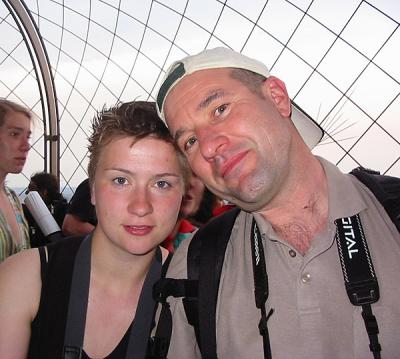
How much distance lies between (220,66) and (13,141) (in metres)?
3.49

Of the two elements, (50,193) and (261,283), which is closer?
(261,283)

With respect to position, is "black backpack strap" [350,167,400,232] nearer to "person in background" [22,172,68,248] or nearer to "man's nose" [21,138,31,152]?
"man's nose" [21,138,31,152]

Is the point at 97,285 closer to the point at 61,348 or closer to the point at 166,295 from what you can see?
the point at 61,348

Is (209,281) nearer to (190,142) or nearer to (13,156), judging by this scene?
(190,142)

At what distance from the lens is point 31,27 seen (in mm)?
14344

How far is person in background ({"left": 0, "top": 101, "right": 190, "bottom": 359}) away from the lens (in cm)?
280

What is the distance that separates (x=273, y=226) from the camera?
8.98 feet

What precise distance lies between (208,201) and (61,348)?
417 cm

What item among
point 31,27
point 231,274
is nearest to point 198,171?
point 231,274

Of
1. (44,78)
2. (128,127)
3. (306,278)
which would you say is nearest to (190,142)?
(128,127)

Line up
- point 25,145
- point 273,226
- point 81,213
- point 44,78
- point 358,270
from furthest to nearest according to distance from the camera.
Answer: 1. point 44,78
2. point 81,213
3. point 25,145
4. point 273,226
5. point 358,270

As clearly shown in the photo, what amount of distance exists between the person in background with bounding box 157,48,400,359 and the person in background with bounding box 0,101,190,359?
27 centimetres

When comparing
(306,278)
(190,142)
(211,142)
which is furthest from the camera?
(190,142)

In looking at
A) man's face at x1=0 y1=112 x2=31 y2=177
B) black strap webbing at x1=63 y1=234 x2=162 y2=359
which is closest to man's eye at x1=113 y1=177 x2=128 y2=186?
black strap webbing at x1=63 y1=234 x2=162 y2=359
